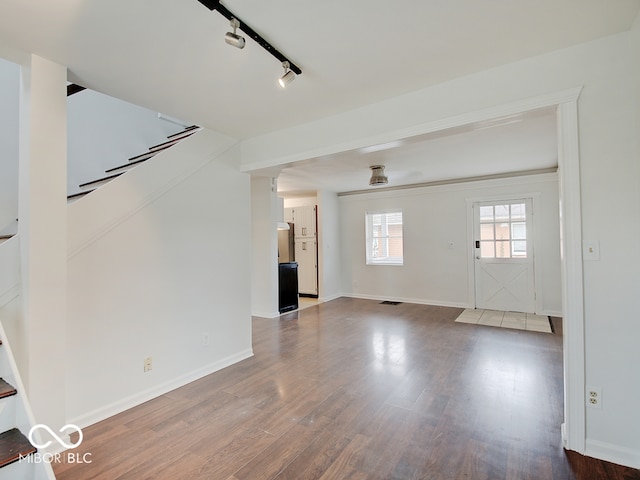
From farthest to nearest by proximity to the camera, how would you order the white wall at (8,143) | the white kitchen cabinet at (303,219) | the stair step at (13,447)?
the white kitchen cabinet at (303,219)
the white wall at (8,143)
the stair step at (13,447)

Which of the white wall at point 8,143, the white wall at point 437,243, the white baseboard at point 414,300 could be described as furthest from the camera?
the white baseboard at point 414,300

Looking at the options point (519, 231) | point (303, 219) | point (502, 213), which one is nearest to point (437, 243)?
point (502, 213)

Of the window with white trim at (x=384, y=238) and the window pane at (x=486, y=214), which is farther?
the window with white trim at (x=384, y=238)

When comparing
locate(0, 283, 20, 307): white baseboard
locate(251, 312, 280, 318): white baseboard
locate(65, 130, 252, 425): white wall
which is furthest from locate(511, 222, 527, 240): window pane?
locate(0, 283, 20, 307): white baseboard

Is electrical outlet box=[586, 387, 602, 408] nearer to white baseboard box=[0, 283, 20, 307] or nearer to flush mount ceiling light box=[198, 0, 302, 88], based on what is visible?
flush mount ceiling light box=[198, 0, 302, 88]

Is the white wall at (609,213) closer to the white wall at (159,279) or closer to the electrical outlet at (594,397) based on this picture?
the electrical outlet at (594,397)

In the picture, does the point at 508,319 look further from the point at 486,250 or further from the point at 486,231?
the point at 486,231

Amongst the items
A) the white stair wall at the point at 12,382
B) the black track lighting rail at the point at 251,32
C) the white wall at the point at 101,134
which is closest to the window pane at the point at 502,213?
the black track lighting rail at the point at 251,32

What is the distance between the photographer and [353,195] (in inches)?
282

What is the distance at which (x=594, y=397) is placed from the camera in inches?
72.9

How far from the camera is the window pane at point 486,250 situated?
568 centimetres

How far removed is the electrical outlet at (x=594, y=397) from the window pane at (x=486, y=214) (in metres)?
4.30

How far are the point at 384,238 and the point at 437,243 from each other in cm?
118

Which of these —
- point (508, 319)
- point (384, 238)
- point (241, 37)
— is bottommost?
point (508, 319)
